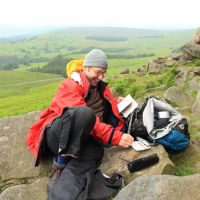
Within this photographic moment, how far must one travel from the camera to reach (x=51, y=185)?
25.8 ft

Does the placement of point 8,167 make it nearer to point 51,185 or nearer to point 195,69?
point 51,185

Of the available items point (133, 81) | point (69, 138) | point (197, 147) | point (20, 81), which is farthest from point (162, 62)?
point (20, 81)

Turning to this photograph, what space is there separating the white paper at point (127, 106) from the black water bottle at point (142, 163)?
1.75 meters

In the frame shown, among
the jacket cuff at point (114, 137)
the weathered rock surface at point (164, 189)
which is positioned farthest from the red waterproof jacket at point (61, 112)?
the weathered rock surface at point (164, 189)

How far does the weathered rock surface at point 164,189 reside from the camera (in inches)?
226

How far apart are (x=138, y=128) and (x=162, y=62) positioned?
2240cm

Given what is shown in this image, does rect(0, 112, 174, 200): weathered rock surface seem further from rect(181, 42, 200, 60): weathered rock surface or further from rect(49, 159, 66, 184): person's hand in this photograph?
rect(181, 42, 200, 60): weathered rock surface

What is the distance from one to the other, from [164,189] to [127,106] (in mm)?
4115

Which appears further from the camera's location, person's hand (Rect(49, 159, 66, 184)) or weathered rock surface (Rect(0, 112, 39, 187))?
weathered rock surface (Rect(0, 112, 39, 187))

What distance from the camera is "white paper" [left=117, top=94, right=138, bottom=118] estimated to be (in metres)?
9.60

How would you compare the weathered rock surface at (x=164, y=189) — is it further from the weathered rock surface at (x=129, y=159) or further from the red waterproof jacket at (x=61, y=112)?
the red waterproof jacket at (x=61, y=112)

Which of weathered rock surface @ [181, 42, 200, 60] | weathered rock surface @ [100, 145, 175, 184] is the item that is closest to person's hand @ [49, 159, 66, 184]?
weathered rock surface @ [100, 145, 175, 184]

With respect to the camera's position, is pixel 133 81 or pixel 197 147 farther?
pixel 133 81

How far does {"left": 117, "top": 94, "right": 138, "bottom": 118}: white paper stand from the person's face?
1.14 m
